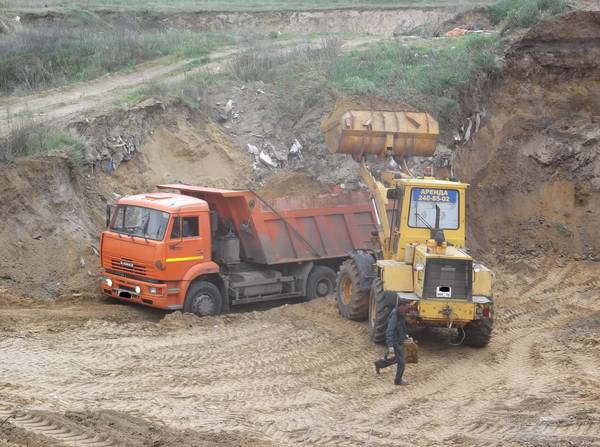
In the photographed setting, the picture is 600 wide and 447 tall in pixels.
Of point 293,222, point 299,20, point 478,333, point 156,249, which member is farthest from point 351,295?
point 299,20

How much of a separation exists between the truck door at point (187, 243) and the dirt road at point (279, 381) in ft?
3.47

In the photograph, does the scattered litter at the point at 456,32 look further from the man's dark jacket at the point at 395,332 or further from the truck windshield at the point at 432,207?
the man's dark jacket at the point at 395,332

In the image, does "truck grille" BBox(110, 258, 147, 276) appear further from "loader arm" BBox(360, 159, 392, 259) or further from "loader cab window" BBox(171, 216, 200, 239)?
"loader arm" BBox(360, 159, 392, 259)

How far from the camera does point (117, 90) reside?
79.7 ft

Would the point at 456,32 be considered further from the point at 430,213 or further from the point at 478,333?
the point at 478,333

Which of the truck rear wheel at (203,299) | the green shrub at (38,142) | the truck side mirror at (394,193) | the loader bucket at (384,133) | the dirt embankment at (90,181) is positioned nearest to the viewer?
the truck side mirror at (394,193)

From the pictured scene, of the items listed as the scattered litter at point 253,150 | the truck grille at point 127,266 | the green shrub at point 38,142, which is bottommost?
the truck grille at point 127,266

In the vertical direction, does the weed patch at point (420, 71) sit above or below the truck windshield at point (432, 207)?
above

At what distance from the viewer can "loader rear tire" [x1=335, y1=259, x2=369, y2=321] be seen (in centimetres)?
1540

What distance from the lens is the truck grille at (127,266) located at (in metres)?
15.8

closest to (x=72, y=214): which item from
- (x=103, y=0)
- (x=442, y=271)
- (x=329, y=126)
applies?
(x=329, y=126)

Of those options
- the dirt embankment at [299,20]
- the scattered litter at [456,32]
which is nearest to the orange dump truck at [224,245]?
the scattered litter at [456,32]

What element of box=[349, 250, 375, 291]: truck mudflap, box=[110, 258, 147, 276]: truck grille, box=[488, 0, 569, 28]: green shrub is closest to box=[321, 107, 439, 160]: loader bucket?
box=[349, 250, 375, 291]: truck mudflap

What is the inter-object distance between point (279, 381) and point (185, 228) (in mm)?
4735
